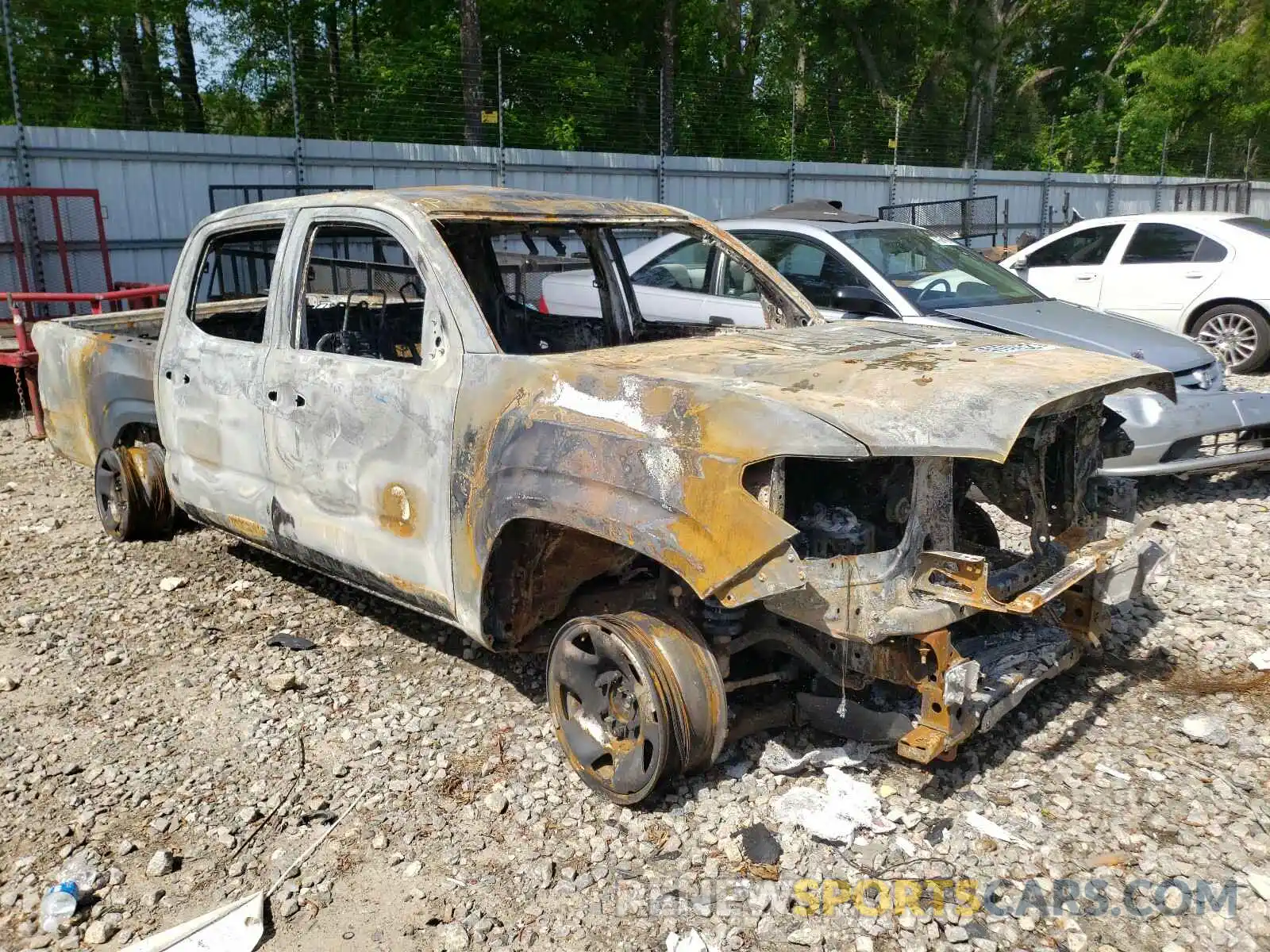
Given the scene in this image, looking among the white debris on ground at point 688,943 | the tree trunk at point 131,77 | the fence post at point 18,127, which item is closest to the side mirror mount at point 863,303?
the white debris on ground at point 688,943

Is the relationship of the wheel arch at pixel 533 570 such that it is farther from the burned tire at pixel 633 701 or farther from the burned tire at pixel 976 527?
the burned tire at pixel 976 527

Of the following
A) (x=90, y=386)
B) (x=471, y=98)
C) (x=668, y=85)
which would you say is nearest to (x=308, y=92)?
(x=471, y=98)

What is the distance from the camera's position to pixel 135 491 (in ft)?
18.2

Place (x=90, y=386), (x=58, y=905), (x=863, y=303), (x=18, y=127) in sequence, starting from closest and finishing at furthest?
1. (x=58, y=905)
2. (x=90, y=386)
3. (x=863, y=303)
4. (x=18, y=127)

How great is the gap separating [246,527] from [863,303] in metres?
3.88

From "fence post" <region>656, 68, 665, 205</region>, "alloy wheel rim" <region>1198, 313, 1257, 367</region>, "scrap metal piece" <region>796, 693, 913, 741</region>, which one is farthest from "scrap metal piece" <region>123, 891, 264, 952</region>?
"fence post" <region>656, 68, 665, 205</region>

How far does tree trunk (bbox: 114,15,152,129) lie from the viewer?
15.1m

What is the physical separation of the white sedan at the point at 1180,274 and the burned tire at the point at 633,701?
8176mm

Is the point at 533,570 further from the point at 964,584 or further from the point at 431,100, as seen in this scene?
the point at 431,100

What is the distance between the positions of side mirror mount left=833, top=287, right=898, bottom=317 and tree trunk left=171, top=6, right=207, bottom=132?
16.3 m

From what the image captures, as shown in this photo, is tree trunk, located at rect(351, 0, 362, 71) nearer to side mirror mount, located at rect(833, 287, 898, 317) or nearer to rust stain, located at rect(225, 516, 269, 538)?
side mirror mount, located at rect(833, 287, 898, 317)

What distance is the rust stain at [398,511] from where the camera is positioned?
371cm

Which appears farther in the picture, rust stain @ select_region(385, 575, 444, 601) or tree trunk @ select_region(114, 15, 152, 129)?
tree trunk @ select_region(114, 15, 152, 129)

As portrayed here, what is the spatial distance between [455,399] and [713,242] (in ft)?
5.86
